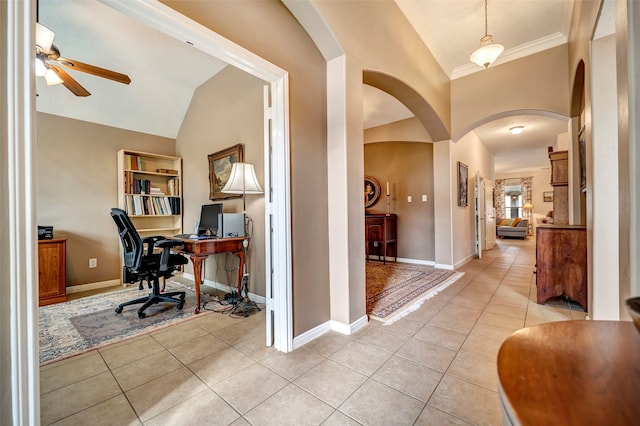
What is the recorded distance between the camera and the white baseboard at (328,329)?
1892 millimetres

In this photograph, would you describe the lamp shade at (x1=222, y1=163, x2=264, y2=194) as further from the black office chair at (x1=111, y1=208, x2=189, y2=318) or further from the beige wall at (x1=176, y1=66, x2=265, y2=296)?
the black office chair at (x1=111, y1=208, x2=189, y2=318)

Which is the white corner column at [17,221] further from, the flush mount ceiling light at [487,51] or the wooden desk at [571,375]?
the flush mount ceiling light at [487,51]

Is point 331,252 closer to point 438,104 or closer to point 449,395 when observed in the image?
point 449,395

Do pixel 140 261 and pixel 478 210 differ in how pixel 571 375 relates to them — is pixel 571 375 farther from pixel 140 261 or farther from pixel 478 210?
pixel 478 210

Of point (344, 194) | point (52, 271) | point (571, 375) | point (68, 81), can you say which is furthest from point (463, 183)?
point (52, 271)

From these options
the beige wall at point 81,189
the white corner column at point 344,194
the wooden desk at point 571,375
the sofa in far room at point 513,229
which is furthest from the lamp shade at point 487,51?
the sofa in far room at point 513,229

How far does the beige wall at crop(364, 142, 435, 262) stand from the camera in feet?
15.9

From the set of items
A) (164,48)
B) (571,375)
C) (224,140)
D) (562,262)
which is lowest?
(562,262)

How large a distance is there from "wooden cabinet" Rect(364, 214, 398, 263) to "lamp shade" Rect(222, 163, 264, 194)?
266 centimetres

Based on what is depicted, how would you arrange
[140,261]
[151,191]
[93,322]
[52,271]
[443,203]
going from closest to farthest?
[93,322], [140,261], [52,271], [151,191], [443,203]

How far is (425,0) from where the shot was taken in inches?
110

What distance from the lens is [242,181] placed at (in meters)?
2.67

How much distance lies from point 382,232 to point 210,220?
3.06m

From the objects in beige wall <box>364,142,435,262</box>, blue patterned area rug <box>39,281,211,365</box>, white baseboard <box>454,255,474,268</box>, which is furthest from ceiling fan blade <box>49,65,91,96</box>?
white baseboard <box>454,255,474,268</box>
